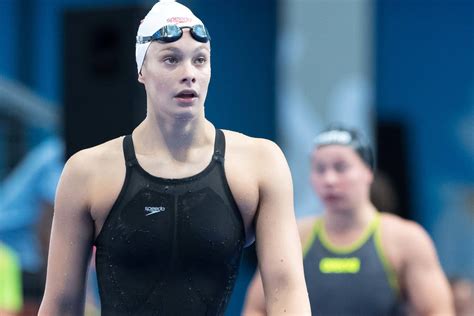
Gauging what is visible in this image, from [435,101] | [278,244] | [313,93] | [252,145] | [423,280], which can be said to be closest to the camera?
[278,244]

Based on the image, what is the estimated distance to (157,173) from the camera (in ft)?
14.4

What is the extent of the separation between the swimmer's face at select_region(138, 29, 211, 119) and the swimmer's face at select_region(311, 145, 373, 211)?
9.45ft

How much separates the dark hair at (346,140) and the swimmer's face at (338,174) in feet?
0.12

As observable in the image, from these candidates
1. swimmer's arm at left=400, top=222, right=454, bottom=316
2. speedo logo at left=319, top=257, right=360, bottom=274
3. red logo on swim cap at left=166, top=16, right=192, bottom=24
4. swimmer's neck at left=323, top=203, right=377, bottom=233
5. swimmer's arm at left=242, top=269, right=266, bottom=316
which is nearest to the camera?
red logo on swim cap at left=166, top=16, right=192, bottom=24

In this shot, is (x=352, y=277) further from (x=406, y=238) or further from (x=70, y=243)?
(x=70, y=243)

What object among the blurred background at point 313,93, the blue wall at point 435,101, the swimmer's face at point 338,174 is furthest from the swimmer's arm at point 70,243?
the blue wall at point 435,101

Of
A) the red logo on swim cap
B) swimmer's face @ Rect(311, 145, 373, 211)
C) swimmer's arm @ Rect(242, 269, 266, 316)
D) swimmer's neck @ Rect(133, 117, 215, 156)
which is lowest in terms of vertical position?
swimmer's arm @ Rect(242, 269, 266, 316)

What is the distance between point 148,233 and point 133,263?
0.47 feet

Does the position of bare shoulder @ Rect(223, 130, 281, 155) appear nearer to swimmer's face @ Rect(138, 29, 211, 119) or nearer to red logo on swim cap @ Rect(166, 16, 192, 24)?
swimmer's face @ Rect(138, 29, 211, 119)

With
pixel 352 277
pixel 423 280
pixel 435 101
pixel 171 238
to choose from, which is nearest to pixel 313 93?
pixel 435 101

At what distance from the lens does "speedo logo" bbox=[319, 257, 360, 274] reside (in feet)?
23.6

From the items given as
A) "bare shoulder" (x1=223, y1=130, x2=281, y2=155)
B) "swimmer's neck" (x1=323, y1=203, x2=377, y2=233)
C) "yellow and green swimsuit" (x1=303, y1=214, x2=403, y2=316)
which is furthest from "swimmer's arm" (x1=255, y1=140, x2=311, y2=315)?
"swimmer's neck" (x1=323, y1=203, x2=377, y2=233)

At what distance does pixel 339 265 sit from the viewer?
723 cm

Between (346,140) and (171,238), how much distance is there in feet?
10.4
